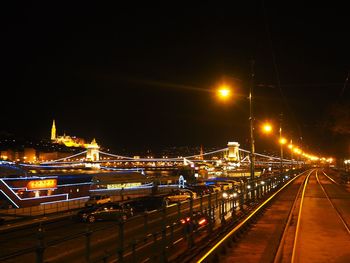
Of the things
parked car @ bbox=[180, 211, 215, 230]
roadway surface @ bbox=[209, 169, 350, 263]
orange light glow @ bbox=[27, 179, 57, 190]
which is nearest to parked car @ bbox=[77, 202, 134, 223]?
roadway surface @ bbox=[209, 169, 350, 263]

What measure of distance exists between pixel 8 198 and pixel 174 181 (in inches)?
1760

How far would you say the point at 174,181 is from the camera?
93625 mm

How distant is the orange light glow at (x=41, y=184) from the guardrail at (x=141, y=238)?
131ft

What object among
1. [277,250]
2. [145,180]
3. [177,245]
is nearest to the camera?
[177,245]

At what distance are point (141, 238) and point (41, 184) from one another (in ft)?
166

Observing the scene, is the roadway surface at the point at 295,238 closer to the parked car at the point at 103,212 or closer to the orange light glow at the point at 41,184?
the parked car at the point at 103,212

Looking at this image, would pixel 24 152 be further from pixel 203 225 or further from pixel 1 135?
pixel 203 225

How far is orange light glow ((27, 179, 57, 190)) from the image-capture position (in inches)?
2217

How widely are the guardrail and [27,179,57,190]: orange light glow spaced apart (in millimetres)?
40080

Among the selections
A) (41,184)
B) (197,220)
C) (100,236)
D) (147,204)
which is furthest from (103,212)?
(41,184)

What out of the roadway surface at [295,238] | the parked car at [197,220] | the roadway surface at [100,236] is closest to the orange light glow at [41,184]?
the roadway surface at [295,238]

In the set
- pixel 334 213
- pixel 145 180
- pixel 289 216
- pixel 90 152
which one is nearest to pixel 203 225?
pixel 289 216

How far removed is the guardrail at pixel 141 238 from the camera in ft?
22.9

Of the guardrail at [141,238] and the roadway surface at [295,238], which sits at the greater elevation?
the guardrail at [141,238]
